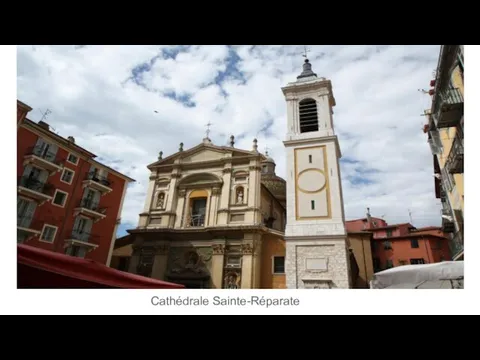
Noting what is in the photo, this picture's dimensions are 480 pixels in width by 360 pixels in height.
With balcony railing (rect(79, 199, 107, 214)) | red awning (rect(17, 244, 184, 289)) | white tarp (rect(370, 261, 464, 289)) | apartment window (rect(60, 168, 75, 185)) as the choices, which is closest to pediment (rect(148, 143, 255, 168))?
balcony railing (rect(79, 199, 107, 214))

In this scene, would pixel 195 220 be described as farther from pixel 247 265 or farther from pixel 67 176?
pixel 67 176

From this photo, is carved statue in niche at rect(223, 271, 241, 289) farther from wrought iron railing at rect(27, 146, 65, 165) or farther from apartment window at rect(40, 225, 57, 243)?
wrought iron railing at rect(27, 146, 65, 165)

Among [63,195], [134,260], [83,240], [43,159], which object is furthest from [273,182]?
[43,159]

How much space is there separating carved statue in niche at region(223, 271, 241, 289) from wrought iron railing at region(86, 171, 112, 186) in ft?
22.0

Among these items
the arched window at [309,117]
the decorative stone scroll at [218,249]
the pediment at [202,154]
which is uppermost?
the arched window at [309,117]

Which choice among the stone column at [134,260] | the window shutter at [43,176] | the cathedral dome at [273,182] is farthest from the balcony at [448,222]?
the window shutter at [43,176]

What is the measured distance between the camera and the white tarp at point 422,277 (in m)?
5.07

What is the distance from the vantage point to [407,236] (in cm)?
2022

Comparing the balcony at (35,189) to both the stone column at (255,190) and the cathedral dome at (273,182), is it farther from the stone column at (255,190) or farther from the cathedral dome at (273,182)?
the cathedral dome at (273,182)

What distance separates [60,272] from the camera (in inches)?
130

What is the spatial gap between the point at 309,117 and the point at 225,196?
540cm

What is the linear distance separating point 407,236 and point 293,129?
1222 cm

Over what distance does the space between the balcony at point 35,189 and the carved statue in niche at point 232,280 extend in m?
7.46
